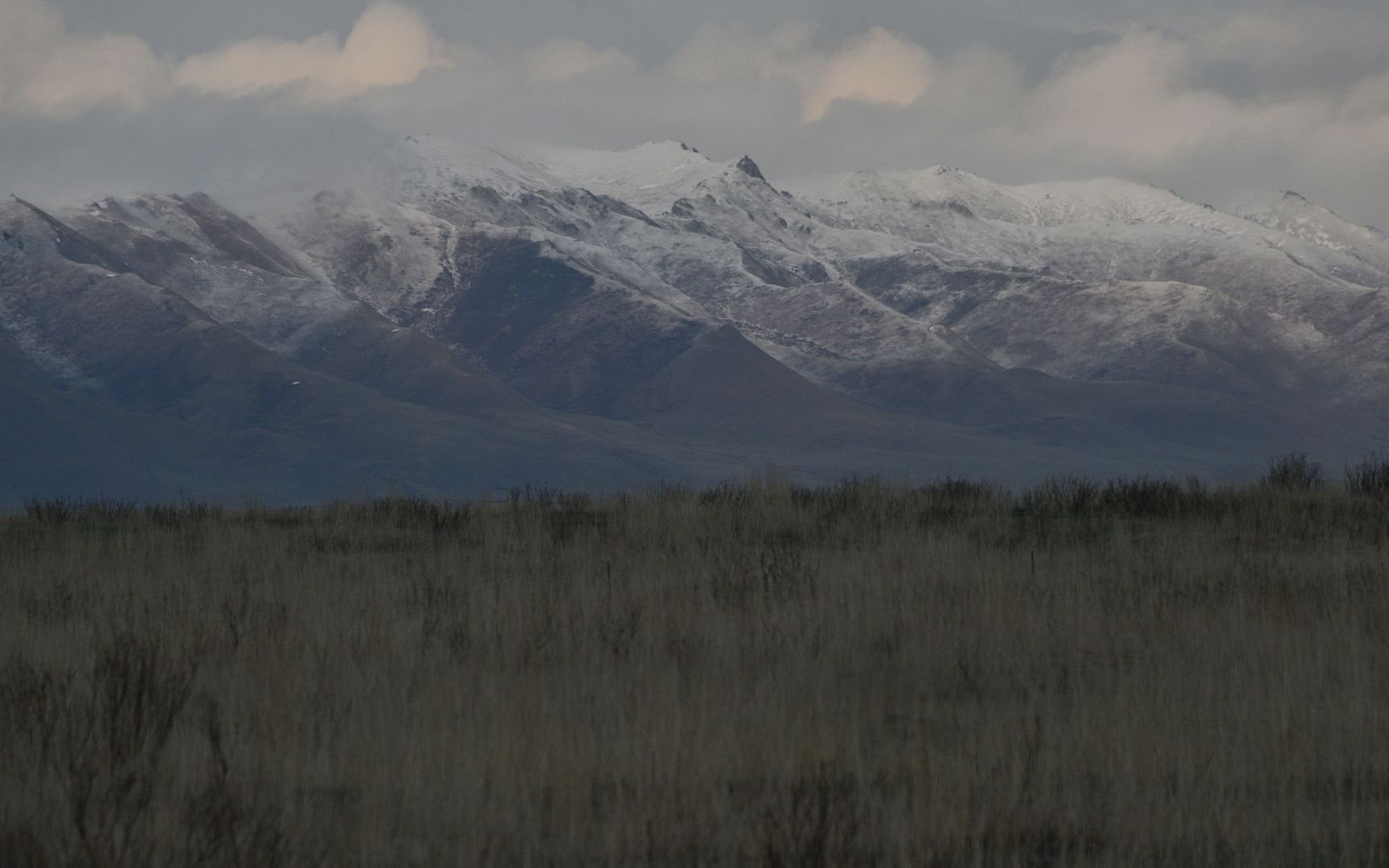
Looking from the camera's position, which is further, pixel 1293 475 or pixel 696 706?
pixel 1293 475

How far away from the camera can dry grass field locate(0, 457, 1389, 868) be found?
6.09 m

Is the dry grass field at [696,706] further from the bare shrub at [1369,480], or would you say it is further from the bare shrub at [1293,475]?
the bare shrub at [1293,475]

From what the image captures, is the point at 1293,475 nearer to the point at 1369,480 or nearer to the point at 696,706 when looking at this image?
the point at 1369,480

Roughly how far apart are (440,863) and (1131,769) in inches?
120

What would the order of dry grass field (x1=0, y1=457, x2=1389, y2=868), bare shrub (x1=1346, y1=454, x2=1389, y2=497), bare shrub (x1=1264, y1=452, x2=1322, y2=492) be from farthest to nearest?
bare shrub (x1=1264, y1=452, x2=1322, y2=492) < bare shrub (x1=1346, y1=454, x2=1389, y2=497) < dry grass field (x1=0, y1=457, x2=1389, y2=868)

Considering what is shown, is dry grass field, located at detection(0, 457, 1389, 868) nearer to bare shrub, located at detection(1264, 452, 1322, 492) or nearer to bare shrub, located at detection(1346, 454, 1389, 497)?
bare shrub, located at detection(1346, 454, 1389, 497)

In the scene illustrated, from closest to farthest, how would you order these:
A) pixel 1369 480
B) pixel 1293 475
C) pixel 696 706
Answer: pixel 696 706
pixel 1369 480
pixel 1293 475

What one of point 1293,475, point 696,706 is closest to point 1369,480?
point 1293,475

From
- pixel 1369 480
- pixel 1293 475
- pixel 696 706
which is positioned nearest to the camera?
pixel 696 706

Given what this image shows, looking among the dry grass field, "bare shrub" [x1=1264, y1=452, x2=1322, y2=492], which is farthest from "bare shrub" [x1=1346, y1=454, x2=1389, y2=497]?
the dry grass field

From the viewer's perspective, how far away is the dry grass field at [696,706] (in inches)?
240

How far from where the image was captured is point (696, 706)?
8047 mm

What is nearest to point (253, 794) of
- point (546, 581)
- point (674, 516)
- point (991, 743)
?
point (991, 743)

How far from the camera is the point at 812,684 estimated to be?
8766 millimetres
